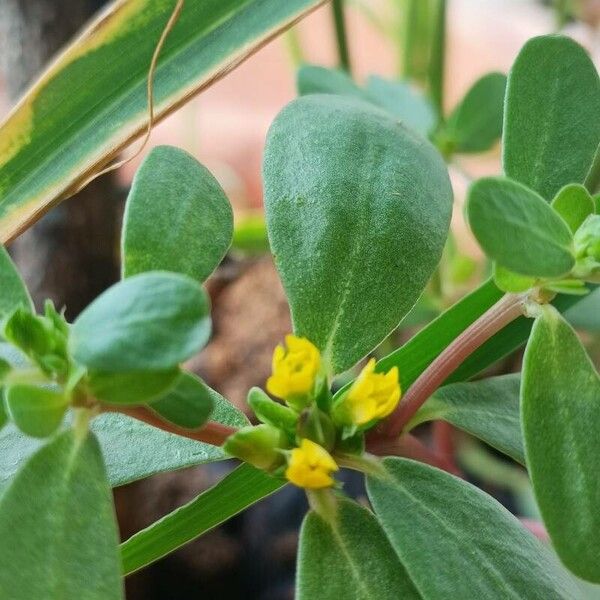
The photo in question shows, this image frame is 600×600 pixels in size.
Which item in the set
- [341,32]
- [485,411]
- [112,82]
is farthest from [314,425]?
[341,32]

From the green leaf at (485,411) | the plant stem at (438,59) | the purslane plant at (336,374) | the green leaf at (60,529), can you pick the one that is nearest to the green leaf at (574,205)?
the purslane plant at (336,374)

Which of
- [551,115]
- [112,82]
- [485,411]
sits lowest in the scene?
[485,411]

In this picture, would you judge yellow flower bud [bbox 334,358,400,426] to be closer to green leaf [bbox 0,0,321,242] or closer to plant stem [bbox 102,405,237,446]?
plant stem [bbox 102,405,237,446]

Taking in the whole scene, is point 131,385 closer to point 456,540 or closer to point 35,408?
point 35,408

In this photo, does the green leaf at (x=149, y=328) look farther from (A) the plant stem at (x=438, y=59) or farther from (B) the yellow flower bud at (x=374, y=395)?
(A) the plant stem at (x=438, y=59)

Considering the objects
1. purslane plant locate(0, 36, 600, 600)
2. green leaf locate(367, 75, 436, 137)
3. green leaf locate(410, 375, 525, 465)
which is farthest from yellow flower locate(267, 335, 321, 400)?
green leaf locate(367, 75, 436, 137)

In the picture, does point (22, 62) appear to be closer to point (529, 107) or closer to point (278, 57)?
point (529, 107)

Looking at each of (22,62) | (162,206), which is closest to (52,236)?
(22,62)
